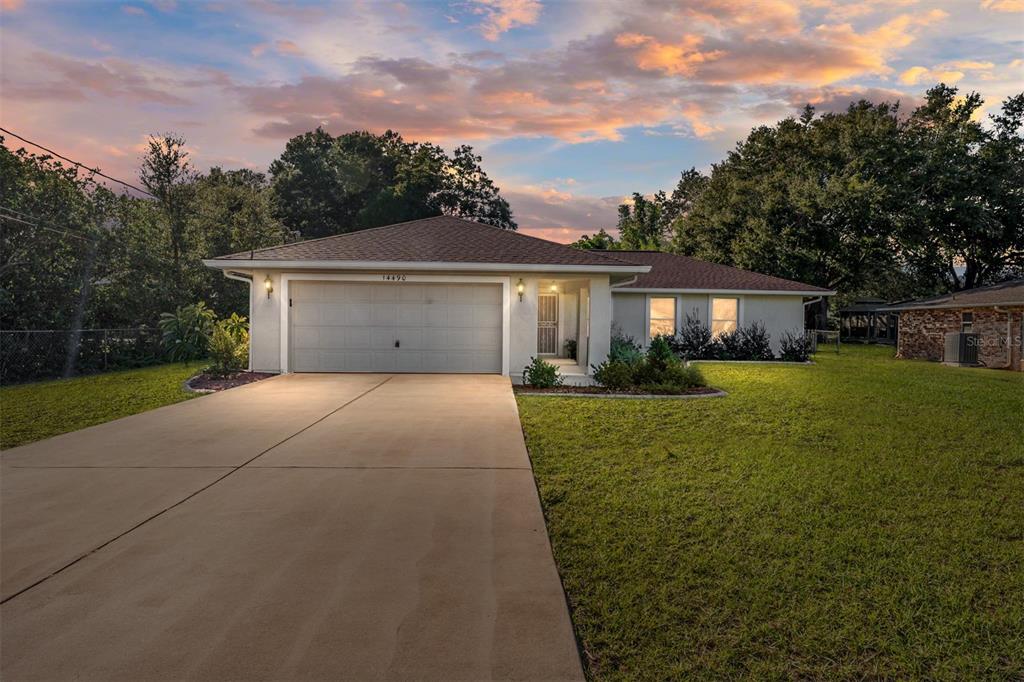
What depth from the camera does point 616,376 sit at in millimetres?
11312

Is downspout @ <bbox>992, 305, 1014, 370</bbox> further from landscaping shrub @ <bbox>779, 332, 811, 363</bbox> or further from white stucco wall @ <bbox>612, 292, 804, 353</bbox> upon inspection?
white stucco wall @ <bbox>612, 292, 804, 353</bbox>

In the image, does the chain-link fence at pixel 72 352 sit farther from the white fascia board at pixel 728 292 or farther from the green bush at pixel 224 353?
the white fascia board at pixel 728 292

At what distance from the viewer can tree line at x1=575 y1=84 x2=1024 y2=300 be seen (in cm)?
2906

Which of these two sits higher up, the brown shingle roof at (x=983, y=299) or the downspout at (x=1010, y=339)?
the brown shingle roof at (x=983, y=299)

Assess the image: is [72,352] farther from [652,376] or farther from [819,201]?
[819,201]

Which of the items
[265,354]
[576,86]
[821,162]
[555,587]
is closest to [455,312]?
[265,354]

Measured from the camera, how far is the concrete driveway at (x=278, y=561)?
2.56 m

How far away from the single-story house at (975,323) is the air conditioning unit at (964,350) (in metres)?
0.14

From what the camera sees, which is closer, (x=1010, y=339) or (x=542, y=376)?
(x=542, y=376)

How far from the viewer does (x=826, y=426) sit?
8273mm

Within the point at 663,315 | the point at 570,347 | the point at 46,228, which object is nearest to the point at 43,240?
the point at 46,228

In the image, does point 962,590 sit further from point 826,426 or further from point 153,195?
point 153,195

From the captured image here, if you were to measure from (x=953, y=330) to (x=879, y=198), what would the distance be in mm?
10381

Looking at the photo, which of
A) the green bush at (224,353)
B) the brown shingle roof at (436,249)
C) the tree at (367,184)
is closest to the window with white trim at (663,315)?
the brown shingle roof at (436,249)
